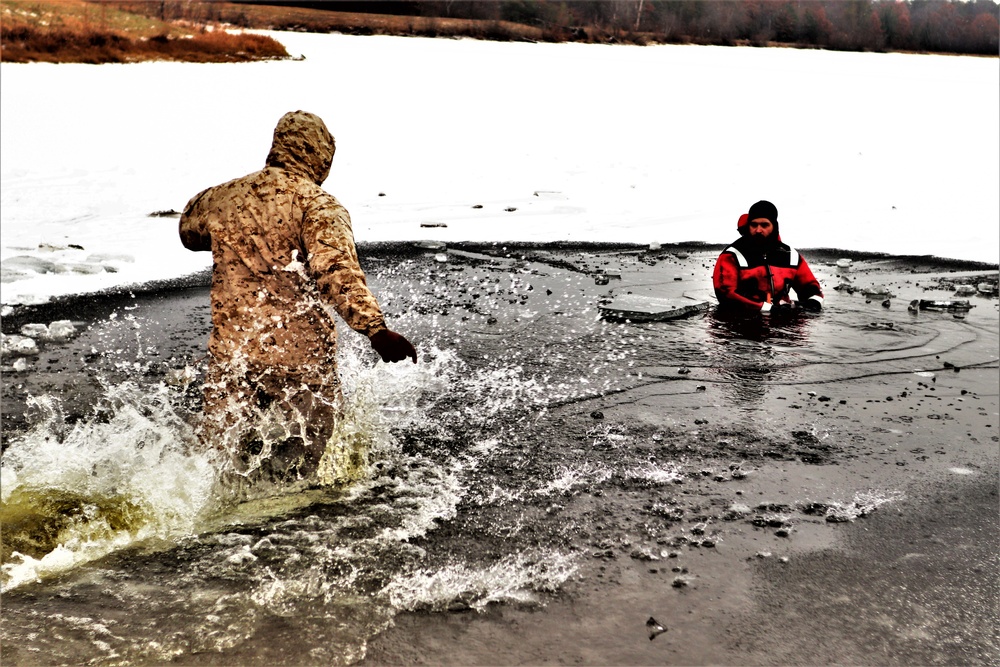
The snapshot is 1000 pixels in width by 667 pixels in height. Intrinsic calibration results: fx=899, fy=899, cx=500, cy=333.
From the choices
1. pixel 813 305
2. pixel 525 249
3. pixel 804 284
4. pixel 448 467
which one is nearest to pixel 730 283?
pixel 804 284

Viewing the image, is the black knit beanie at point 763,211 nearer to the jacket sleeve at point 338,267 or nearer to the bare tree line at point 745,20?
the jacket sleeve at point 338,267

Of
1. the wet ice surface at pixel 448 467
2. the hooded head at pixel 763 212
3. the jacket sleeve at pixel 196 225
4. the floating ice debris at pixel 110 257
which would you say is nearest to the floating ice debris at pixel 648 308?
the wet ice surface at pixel 448 467

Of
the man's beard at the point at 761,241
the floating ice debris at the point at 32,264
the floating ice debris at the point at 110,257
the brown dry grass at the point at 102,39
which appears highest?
the brown dry grass at the point at 102,39

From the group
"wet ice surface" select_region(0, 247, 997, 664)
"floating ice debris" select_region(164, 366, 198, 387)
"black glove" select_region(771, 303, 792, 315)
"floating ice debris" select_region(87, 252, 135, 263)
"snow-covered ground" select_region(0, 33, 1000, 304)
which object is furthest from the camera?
"snow-covered ground" select_region(0, 33, 1000, 304)

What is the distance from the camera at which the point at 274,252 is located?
161 inches

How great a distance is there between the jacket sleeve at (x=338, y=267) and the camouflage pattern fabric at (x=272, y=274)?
0.4 inches

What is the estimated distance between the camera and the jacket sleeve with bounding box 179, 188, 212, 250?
4.14 m

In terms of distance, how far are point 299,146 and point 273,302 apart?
73 centimetres

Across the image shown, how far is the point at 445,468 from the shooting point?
15.6 ft

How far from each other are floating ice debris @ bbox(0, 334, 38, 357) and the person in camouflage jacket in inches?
126

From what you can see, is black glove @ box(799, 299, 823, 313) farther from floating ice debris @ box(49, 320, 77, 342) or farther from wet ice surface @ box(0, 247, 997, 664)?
floating ice debris @ box(49, 320, 77, 342)

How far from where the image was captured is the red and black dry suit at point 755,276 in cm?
793

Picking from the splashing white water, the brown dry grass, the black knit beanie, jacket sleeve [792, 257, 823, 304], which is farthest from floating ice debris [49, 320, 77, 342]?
the brown dry grass

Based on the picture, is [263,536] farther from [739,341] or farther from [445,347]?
[739,341]
